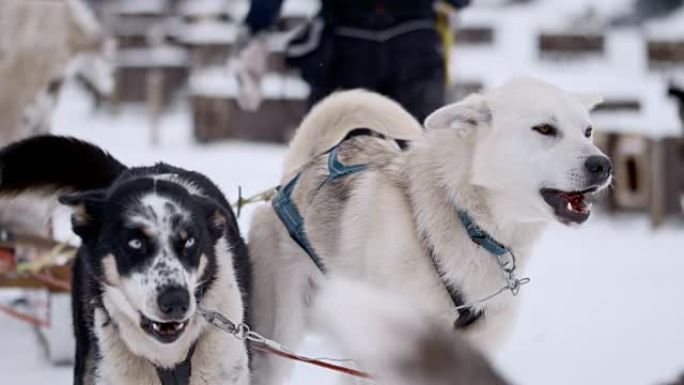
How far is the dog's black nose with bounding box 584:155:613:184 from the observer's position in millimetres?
2502

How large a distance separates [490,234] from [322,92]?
4.47 ft

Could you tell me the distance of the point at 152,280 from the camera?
237cm

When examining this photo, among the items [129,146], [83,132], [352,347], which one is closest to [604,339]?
[352,347]

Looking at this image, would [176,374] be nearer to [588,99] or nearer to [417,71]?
[588,99]

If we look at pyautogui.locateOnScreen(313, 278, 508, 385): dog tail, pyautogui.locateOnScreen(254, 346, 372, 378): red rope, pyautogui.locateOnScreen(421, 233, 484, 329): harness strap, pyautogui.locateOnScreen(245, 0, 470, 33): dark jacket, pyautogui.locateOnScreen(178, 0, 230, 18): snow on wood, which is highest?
pyautogui.locateOnScreen(245, 0, 470, 33): dark jacket

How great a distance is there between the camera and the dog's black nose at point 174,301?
7.68ft

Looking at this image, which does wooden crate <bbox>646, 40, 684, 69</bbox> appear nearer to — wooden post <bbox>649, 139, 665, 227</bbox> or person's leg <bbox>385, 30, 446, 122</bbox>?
wooden post <bbox>649, 139, 665, 227</bbox>

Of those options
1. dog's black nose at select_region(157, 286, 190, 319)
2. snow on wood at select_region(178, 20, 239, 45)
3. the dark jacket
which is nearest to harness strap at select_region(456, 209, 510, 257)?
dog's black nose at select_region(157, 286, 190, 319)

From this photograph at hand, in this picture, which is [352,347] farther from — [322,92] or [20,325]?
[20,325]

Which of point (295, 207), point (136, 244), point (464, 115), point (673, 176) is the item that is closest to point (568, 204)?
point (464, 115)

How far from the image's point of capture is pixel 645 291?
561cm

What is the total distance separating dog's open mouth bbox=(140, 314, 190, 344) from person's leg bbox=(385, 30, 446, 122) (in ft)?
5.23

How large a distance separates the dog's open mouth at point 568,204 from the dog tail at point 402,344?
132 centimetres

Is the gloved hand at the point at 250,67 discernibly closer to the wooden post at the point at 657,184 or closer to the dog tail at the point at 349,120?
the dog tail at the point at 349,120
